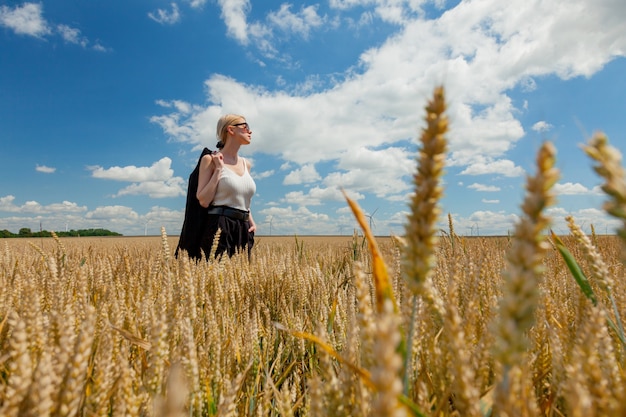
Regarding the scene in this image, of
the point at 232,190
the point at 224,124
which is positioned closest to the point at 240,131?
the point at 224,124

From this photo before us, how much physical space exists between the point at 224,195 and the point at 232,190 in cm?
12

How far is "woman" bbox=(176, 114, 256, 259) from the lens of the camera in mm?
4578

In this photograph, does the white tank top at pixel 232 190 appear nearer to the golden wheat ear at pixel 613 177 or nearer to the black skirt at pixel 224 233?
the black skirt at pixel 224 233

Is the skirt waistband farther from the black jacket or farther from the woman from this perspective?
the black jacket

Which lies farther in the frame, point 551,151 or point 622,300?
point 622,300

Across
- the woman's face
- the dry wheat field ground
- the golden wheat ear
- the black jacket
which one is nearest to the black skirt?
the black jacket

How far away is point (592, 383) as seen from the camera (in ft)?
1.91

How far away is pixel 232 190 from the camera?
4.70 metres

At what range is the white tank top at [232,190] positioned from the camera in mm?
4613

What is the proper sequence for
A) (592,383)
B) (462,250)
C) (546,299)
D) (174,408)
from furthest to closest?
1. (462,250)
2. (546,299)
3. (592,383)
4. (174,408)


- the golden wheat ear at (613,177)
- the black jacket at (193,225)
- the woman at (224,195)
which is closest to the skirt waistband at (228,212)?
the woman at (224,195)

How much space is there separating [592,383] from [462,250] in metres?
1.92

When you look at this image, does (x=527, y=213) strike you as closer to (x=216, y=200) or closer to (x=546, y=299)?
(x=546, y=299)

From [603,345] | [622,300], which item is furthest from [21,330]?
[622,300]
